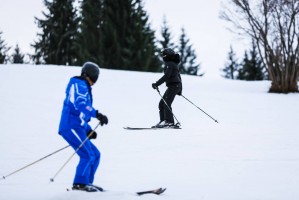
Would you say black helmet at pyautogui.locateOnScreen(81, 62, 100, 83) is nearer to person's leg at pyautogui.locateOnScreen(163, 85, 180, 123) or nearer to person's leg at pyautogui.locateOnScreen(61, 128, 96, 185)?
person's leg at pyautogui.locateOnScreen(61, 128, 96, 185)

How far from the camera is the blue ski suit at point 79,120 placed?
13.9 feet

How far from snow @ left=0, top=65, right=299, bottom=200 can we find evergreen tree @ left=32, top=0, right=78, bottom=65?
93.1 feet

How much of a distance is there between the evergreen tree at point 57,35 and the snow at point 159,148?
28.4 m

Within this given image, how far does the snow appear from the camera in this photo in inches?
191

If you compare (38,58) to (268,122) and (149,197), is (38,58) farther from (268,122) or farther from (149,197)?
(149,197)

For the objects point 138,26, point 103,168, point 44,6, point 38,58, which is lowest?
point 103,168

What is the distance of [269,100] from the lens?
54.0 feet

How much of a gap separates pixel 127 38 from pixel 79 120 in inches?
1424

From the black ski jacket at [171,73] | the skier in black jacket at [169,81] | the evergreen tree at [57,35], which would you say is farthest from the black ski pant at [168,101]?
the evergreen tree at [57,35]

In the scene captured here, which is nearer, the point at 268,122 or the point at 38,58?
the point at 268,122

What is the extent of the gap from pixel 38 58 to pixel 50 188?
138ft

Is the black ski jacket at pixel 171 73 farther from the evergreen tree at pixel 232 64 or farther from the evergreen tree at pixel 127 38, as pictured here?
the evergreen tree at pixel 232 64

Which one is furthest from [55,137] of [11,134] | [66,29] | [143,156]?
[66,29]

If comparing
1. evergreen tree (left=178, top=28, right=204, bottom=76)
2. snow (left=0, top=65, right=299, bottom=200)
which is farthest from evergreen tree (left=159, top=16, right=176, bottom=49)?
snow (left=0, top=65, right=299, bottom=200)
